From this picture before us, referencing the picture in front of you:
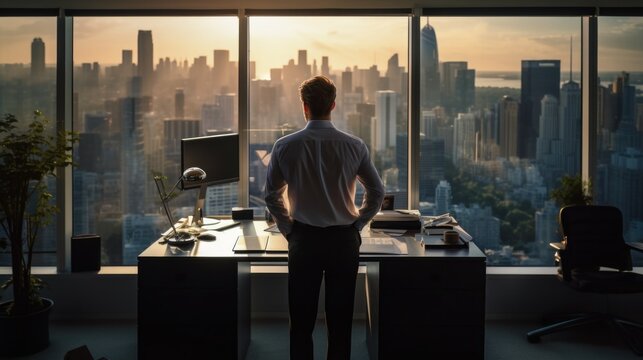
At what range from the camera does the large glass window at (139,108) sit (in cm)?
543

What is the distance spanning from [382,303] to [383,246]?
1.09ft

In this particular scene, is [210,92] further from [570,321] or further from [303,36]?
[570,321]

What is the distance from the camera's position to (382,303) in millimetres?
3889

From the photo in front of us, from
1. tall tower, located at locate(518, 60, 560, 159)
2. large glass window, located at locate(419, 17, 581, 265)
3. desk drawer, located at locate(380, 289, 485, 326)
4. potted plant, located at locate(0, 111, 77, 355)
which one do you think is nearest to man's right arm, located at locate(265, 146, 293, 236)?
desk drawer, located at locate(380, 289, 485, 326)

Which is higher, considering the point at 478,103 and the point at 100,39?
the point at 100,39

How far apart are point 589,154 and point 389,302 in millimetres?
2405

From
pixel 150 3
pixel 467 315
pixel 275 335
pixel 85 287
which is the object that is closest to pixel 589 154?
pixel 467 315

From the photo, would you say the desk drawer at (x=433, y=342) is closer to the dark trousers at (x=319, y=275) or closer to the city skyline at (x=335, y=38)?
the dark trousers at (x=319, y=275)

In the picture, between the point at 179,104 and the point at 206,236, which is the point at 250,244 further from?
the point at 179,104

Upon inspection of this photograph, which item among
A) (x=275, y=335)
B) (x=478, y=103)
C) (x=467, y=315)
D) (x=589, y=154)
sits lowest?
(x=275, y=335)

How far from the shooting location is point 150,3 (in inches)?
209

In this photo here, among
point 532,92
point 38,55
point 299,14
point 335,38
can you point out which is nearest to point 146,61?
point 38,55

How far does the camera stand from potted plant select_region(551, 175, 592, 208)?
17.0ft

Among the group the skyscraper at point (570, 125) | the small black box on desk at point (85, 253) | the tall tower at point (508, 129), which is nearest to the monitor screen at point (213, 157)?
the small black box on desk at point (85, 253)
